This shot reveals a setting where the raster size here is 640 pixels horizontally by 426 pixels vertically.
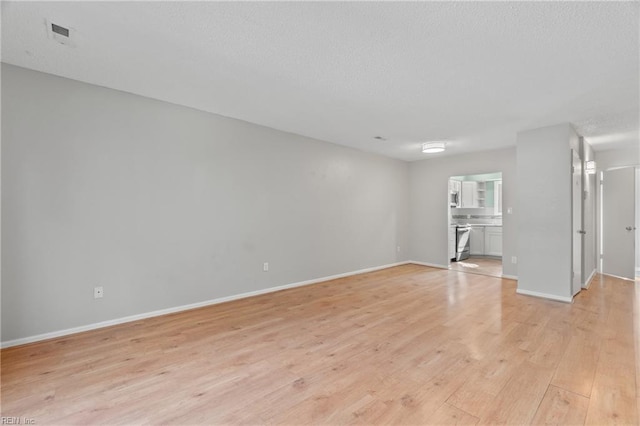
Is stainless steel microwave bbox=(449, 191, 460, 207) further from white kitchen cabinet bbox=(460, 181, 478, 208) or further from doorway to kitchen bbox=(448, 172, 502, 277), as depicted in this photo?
white kitchen cabinet bbox=(460, 181, 478, 208)

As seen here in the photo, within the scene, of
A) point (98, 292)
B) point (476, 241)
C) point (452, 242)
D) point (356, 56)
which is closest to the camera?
point (356, 56)

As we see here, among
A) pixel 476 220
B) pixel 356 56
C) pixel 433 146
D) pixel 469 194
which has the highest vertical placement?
pixel 356 56

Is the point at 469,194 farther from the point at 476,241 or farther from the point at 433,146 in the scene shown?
the point at 433,146

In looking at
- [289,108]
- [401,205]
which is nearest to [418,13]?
[289,108]

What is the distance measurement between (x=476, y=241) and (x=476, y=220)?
2.26 feet

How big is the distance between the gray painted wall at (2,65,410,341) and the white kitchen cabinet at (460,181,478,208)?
16.0 feet

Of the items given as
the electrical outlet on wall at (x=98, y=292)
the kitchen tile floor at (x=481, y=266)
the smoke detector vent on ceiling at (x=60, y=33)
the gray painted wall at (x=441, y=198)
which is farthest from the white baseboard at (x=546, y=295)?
the smoke detector vent on ceiling at (x=60, y=33)

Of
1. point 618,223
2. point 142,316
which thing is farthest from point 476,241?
point 142,316

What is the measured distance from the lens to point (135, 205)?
334cm

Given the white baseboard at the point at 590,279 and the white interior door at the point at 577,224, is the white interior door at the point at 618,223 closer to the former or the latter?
the white baseboard at the point at 590,279

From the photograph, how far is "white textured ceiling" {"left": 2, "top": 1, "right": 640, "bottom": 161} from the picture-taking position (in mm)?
1939

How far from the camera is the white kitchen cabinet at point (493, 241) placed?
782 centimetres

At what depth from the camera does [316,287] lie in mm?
4902

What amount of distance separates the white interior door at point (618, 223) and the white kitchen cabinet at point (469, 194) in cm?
271
